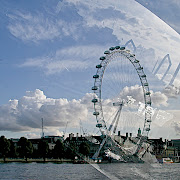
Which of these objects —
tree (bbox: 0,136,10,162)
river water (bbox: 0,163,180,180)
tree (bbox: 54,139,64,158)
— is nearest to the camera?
river water (bbox: 0,163,180,180)

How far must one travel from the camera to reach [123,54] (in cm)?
7038

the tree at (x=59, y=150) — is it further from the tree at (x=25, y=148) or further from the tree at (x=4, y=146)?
the tree at (x=4, y=146)

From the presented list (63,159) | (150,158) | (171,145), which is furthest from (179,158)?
(150,158)

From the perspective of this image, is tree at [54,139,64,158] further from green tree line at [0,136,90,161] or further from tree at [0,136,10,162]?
tree at [0,136,10,162]

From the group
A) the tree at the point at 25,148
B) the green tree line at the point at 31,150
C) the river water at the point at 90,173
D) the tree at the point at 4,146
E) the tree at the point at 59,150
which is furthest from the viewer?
the tree at the point at 59,150

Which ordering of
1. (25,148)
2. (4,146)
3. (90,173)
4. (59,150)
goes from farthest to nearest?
(59,150) → (25,148) → (4,146) → (90,173)

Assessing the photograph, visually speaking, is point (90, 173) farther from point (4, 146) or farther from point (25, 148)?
point (25, 148)

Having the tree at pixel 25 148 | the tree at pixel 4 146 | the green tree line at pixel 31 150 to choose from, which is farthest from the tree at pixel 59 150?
the tree at pixel 4 146

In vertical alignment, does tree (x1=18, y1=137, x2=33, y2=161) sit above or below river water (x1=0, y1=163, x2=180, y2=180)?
above

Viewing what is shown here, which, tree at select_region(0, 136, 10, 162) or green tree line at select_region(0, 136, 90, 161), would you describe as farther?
green tree line at select_region(0, 136, 90, 161)

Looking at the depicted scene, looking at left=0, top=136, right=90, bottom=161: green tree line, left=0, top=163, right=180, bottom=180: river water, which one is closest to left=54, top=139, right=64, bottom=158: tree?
left=0, top=136, right=90, bottom=161: green tree line

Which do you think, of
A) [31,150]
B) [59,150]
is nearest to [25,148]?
[31,150]

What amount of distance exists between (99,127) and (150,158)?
32573 millimetres

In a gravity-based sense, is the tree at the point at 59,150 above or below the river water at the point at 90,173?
above
